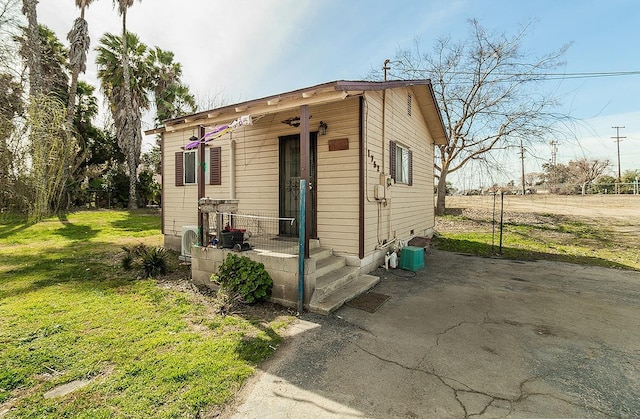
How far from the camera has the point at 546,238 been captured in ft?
32.0

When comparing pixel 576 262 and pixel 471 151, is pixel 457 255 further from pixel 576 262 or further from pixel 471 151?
pixel 471 151

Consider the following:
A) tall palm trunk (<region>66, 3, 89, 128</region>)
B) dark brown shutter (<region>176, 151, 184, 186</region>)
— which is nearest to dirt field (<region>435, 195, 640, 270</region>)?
dark brown shutter (<region>176, 151, 184, 186</region>)

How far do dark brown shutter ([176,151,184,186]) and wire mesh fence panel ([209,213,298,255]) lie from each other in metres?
2.52

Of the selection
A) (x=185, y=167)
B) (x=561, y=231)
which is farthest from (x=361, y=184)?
(x=561, y=231)

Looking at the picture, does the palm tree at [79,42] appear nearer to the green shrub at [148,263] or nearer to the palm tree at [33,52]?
the green shrub at [148,263]

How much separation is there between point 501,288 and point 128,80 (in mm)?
19254

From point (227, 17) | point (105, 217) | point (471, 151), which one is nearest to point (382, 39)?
point (227, 17)

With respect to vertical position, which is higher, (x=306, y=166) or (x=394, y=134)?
(x=394, y=134)

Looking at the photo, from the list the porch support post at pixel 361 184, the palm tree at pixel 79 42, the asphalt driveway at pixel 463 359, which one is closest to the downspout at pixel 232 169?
the porch support post at pixel 361 184

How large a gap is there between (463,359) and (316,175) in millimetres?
3847

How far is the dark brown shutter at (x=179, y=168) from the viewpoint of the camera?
776cm

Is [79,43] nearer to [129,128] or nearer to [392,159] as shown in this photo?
[129,128]

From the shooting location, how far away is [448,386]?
2316mm

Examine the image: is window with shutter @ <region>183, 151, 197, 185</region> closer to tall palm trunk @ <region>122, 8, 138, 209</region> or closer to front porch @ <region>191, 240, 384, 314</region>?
front porch @ <region>191, 240, 384, 314</region>
